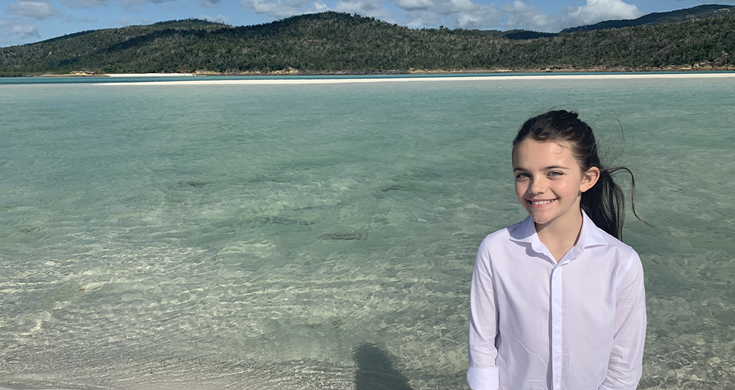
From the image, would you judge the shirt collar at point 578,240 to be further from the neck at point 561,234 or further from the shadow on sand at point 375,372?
the shadow on sand at point 375,372

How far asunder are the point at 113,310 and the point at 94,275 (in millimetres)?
694

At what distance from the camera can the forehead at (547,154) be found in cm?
128

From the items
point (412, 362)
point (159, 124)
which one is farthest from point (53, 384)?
point (159, 124)

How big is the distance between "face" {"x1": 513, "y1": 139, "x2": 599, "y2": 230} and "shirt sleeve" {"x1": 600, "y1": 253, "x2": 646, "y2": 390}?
21 cm

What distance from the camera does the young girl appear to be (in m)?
1.27

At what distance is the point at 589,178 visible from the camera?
140 cm

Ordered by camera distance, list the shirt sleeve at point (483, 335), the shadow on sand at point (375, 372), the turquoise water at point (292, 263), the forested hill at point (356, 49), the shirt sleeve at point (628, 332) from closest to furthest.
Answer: the shirt sleeve at point (628, 332), the shirt sleeve at point (483, 335), the shadow on sand at point (375, 372), the turquoise water at point (292, 263), the forested hill at point (356, 49)

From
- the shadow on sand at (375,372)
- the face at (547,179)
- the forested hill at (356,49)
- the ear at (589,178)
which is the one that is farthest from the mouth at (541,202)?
the forested hill at (356,49)

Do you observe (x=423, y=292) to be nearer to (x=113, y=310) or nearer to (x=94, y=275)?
(x=113, y=310)

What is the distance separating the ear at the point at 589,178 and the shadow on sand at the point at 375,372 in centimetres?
151

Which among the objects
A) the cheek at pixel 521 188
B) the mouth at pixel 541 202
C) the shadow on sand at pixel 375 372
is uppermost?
the cheek at pixel 521 188

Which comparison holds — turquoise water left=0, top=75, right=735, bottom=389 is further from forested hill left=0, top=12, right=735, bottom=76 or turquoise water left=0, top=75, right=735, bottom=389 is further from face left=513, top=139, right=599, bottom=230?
forested hill left=0, top=12, right=735, bottom=76

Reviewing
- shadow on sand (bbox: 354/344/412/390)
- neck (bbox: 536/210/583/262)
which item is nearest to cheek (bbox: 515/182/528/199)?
neck (bbox: 536/210/583/262)

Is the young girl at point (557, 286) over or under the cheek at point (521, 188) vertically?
under
